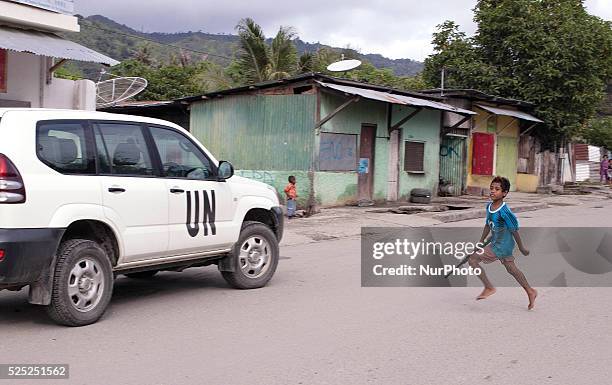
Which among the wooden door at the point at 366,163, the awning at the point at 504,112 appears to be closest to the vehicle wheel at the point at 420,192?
the wooden door at the point at 366,163

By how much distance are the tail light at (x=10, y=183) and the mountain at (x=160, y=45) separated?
51.3 m

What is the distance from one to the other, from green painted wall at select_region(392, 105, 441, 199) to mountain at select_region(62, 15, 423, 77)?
36558 mm

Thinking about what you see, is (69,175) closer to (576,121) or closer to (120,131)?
(120,131)

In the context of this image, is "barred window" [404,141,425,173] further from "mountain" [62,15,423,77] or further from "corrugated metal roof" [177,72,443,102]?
"mountain" [62,15,423,77]

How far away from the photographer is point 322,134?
17031 millimetres

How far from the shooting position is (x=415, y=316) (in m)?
6.33

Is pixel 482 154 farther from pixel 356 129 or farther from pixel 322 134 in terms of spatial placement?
pixel 322 134

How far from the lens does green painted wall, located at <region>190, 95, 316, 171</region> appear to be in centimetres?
1702

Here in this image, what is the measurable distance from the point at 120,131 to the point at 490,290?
4.21m

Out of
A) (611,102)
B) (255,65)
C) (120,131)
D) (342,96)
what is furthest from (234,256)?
(611,102)

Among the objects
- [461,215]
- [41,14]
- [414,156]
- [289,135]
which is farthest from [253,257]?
[414,156]

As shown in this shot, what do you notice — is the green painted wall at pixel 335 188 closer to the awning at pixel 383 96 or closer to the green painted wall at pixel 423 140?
the awning at pixel 383 96

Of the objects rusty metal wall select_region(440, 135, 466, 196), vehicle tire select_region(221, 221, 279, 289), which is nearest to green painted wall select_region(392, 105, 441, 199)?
rusty metal wall select_region(440, 135, 466, 196)

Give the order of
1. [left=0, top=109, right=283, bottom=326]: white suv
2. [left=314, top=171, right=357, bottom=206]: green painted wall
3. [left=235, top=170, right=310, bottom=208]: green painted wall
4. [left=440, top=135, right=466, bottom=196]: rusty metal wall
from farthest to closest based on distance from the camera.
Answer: [left=440, top=135, right=466, bottom=196]: rusty metal wall, [left=314, top=171, right=357, bottom=206]: green painted wall, [left=235, top=170, right=310, bottom=208]: green painted wall, [left=0, top=109, right=283, bottom=326]: white suv
